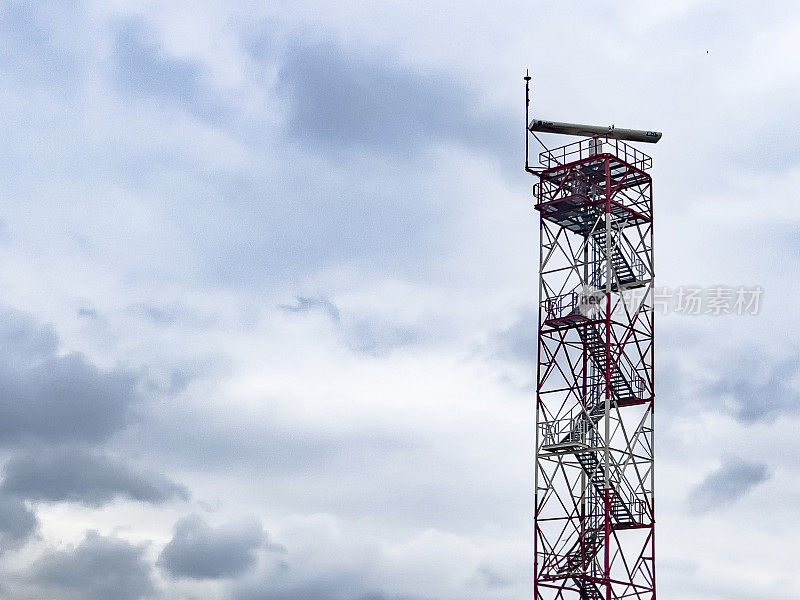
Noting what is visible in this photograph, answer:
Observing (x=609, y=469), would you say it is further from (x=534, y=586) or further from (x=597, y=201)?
(x=597, y=201)

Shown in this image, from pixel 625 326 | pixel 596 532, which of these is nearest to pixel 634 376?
pixel 625 326

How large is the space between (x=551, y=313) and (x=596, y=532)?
15.5 m

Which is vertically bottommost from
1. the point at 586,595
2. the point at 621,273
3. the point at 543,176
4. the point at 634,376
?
the point at 586,595

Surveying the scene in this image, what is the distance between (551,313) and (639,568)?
18.5 m

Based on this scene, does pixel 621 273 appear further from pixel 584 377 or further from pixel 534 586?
pixel 534 586

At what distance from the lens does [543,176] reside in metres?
114

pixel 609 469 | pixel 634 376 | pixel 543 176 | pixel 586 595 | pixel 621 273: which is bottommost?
pixel 586 595

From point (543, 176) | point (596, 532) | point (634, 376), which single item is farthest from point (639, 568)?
point (543, 176)

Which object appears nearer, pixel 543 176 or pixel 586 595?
pixel 586 595

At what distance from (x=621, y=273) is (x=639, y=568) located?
799 inches

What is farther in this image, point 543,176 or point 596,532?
point 543,176

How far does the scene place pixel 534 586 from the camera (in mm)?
107438

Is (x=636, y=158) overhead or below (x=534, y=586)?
overhead

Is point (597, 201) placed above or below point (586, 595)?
above
